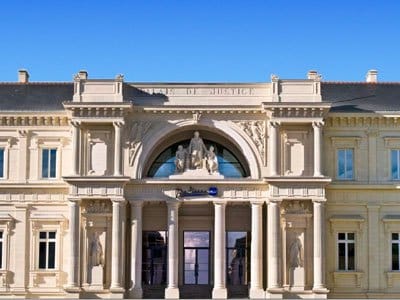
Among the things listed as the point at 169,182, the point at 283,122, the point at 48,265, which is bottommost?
the point at 48,265

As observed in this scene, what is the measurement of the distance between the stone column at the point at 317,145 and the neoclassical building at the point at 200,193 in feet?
0.17

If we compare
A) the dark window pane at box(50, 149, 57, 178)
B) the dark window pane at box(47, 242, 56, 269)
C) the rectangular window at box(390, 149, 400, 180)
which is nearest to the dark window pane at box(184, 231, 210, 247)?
the dark window pane at box(47, 242, 56, 269)

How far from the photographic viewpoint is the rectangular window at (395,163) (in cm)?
5156

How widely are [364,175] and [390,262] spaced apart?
16.0 feet

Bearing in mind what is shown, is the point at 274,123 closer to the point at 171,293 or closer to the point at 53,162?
the point at 171,293

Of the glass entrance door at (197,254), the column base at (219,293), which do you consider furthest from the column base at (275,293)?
the glass entrance door at (197,254)

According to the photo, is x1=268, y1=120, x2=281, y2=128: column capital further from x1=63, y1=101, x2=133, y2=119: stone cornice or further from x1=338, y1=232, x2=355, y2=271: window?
x1=63, y1=101, x2=133, y2=119: stone cornice

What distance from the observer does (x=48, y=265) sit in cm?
5078

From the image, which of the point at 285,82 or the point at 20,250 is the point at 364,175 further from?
the point at 20,250

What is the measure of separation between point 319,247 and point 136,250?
31.1 feet

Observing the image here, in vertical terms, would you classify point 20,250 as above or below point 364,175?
below

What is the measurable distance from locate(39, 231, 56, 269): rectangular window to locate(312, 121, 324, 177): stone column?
14.5 meters

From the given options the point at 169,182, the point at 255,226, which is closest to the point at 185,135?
the point at 169,182

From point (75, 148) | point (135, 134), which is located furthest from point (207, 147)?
point (75, 148)
